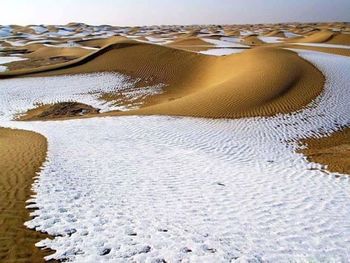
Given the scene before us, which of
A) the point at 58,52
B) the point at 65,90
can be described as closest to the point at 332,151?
the point at 65,90

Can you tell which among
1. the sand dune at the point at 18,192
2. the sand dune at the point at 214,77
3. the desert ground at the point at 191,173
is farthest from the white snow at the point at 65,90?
the sand dune at the point at 18,192

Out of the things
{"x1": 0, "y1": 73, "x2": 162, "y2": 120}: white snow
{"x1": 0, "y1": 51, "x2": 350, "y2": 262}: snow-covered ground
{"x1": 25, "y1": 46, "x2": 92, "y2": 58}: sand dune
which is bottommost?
{"x1": 0, "y1": 73, "x2": 162, "y2": 120}: white snow

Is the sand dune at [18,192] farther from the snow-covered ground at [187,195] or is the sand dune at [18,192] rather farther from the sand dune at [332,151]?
the sand dune at [332,151]

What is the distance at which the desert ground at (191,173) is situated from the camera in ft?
23.5

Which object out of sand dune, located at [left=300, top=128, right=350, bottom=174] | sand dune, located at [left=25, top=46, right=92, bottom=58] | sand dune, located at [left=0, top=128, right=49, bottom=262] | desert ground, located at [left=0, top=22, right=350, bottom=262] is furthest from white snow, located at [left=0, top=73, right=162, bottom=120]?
sand dune, located at [left=25, top=46, right=92, bottom=58]

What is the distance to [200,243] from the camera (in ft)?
23.7

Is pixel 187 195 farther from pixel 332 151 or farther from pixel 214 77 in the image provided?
pixel 214 77

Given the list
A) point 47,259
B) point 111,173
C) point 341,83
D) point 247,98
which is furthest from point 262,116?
point 47,259

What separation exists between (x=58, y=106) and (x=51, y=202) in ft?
64.6

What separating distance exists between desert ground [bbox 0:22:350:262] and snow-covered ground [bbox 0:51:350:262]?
0.04 m

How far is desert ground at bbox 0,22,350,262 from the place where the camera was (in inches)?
281

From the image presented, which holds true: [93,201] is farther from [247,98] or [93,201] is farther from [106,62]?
[106,62]

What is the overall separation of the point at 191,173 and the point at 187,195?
217 cm

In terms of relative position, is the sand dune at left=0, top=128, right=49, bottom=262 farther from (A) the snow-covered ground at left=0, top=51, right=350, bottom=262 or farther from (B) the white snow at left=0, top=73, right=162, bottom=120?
(B) the white snow at left=0, top=73, right=162, bottom=120
